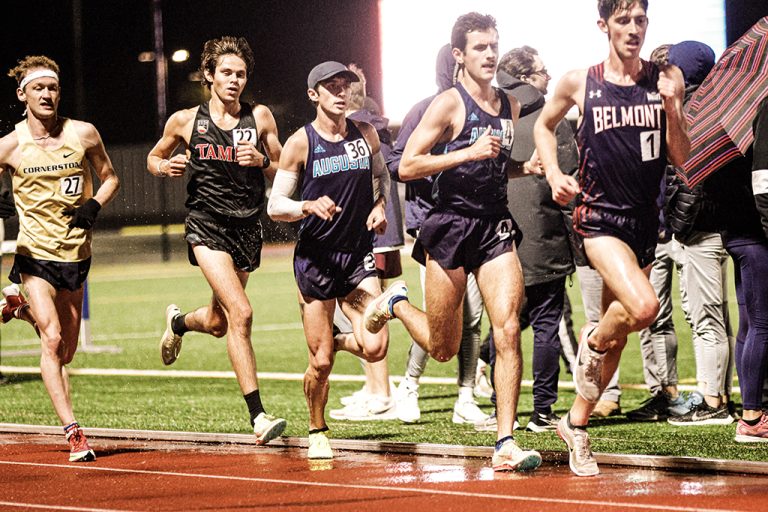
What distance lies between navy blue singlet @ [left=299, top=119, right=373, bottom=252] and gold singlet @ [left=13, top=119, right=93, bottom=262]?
144cm

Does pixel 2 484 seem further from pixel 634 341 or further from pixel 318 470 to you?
pixel 634 341

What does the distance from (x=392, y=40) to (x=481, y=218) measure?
1098 centimetres

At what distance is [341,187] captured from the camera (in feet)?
24.9

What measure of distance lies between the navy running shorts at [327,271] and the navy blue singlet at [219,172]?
72 cm

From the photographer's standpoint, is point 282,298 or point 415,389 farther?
point 282,298

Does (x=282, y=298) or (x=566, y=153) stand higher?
(x=566, y=153)

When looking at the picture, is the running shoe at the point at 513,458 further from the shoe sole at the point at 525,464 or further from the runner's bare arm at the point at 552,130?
the runner's bare arm at the point at 552,130

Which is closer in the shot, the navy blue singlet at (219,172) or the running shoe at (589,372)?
the running shoe at (589,372)

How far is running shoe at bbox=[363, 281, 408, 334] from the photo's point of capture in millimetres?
7520

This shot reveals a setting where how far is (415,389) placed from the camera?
952 centimetres

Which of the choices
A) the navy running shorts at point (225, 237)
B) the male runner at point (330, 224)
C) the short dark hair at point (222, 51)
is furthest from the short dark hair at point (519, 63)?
the navy running shorts at point (225, 237)

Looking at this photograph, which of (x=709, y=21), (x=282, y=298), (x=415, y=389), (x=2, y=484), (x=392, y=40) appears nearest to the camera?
(x=2, y=484)

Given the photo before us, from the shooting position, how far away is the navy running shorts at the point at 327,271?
25.0 ft

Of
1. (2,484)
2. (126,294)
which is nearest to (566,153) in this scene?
(2,484)
